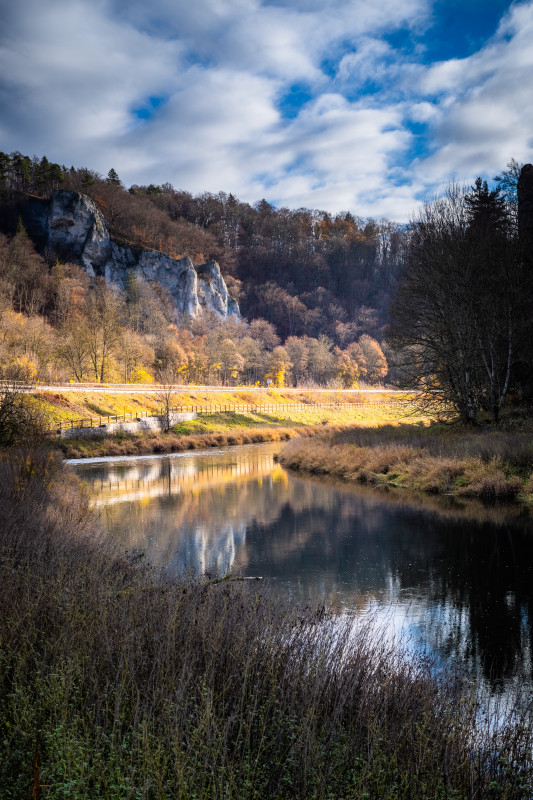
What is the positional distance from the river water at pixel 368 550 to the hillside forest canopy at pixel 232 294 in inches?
420

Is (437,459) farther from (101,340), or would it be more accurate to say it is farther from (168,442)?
(101,340)

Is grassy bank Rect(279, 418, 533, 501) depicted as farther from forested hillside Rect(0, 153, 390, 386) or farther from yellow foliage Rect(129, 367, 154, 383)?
yellow foliage Rect(129, 367, 154, 383)

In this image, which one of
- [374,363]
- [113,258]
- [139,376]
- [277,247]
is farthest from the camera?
[277,247]

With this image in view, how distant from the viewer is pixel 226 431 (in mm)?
50969

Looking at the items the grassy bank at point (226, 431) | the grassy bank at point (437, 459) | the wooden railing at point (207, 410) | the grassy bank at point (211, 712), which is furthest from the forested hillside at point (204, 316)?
the grassy bank at point (211, 712)

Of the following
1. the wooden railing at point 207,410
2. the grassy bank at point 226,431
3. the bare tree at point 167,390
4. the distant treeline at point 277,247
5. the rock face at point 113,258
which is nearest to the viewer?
the grassy bank at point 226,431

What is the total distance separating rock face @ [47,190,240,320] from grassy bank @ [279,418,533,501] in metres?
86.7

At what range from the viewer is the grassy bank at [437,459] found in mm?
19531

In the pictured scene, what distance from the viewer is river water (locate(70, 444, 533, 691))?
9.34 metres

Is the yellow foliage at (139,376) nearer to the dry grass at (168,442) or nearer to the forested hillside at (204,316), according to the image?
the forested hillside at (204,316)

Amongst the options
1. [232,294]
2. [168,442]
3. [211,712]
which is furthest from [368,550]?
[232,294]

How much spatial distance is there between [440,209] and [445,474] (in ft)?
50.0

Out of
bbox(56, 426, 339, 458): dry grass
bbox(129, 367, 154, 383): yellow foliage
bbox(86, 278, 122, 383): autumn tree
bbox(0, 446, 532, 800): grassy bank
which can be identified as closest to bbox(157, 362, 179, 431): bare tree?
bbox(129, 367, 154, 383): yellow foliage

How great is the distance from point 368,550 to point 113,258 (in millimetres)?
106060
